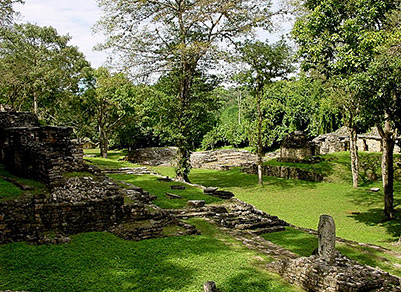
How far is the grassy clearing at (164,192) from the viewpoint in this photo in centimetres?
1518

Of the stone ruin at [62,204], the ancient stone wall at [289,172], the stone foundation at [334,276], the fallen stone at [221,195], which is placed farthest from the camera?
the ancient stone wall at [289,172]

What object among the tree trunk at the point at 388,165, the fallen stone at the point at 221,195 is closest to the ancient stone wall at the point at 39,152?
the fallen stone at the point at 221,195

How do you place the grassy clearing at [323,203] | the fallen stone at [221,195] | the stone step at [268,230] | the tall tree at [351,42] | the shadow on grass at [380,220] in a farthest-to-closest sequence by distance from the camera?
the fallen stone at [221,195], the grassy clearing at [323,203], the shadow on grass at [380,220], the stone step at [268,230], the tall tree at [351,42]

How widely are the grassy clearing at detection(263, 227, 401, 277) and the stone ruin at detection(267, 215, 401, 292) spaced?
1.81 metres

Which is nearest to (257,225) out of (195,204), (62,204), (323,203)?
(195,204)

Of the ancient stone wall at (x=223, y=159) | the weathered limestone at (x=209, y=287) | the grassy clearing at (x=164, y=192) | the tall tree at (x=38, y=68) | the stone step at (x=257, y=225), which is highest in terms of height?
the tall tree at (x=38, y=68)

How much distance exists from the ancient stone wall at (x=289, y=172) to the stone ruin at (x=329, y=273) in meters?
16.5

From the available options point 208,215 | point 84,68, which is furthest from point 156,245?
point 84,68

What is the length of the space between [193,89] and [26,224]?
1497 cm

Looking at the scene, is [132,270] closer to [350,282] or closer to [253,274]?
[253,274]

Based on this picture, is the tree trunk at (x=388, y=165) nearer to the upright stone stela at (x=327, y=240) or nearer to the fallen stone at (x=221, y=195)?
the fallen stone at (x=221, y=195)

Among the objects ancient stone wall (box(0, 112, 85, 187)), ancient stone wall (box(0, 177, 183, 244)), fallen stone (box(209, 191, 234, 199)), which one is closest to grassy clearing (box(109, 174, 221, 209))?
fallen stone (box(209, 191, 234, 199))

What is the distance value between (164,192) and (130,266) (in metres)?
9.15

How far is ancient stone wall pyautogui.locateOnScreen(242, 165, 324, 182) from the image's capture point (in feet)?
80.2
